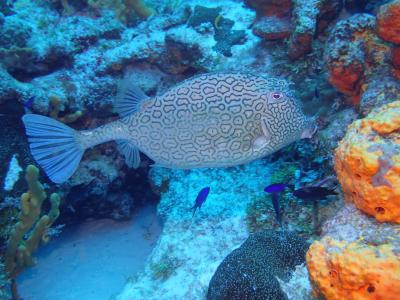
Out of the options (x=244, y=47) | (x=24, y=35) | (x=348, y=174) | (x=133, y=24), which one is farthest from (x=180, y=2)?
(x=348, y=174)

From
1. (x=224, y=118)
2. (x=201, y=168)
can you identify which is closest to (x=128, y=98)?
(x=224, y=118)

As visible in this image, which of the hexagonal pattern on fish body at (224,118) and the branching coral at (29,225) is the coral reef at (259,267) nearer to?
the hexagonal pattern on fish body at (224,118)

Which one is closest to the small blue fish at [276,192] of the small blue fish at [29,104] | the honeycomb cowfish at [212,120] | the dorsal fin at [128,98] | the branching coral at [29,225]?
the honeycomb cowfish at [212,120]

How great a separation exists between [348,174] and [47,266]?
5.65 m

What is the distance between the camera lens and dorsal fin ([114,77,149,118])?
3590mm

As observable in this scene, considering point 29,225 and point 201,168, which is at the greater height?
point 201,168

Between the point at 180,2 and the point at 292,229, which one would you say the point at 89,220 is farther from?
the point at 180,2

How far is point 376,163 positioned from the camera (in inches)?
96.3

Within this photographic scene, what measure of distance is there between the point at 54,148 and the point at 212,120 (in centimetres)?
183

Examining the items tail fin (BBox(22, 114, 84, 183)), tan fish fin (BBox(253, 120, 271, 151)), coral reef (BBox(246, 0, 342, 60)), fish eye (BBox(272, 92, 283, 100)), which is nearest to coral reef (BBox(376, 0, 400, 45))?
coral reef (BBox(246, 0, 342, 60))

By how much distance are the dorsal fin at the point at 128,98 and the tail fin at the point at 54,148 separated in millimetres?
677

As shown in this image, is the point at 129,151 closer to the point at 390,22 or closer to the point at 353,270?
the point at 353,270

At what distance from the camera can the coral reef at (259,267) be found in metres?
3.50

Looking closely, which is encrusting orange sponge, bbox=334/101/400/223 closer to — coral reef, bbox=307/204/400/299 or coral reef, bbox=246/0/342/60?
coral reef, bbox=307/204/400/299
